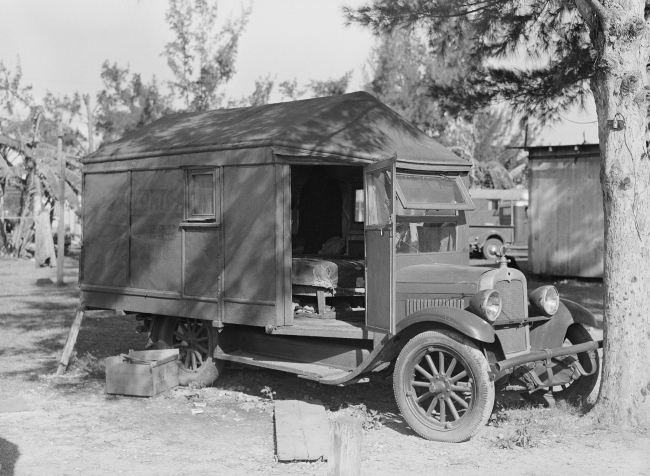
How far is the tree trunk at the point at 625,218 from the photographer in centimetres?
654

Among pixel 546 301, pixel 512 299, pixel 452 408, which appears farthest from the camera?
pixel 546 301

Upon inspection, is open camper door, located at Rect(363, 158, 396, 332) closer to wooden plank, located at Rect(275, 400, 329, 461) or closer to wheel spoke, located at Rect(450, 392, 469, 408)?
wheel spoke, located at Rect(450, 392, 469, 408)

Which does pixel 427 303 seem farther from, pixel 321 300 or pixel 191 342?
pixel 191 342

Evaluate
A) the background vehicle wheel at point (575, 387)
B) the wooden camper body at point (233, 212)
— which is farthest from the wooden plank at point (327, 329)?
the background vehicle wheel at point (575, 387)

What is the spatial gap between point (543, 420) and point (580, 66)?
12.7 ft

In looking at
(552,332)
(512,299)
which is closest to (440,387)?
(512,299)

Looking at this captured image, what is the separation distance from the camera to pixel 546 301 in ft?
23.4

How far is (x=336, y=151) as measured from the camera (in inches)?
295

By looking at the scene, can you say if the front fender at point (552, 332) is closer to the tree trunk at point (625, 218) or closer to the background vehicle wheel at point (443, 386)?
the tree trunk at point (625, 218)

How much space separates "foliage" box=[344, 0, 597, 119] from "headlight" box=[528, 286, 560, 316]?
2.55 metres

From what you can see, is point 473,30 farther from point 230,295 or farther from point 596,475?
point 596,475

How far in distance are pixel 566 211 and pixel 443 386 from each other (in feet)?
43.4

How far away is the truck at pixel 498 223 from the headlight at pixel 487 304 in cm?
1803

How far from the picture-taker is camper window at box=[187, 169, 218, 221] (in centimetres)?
796
